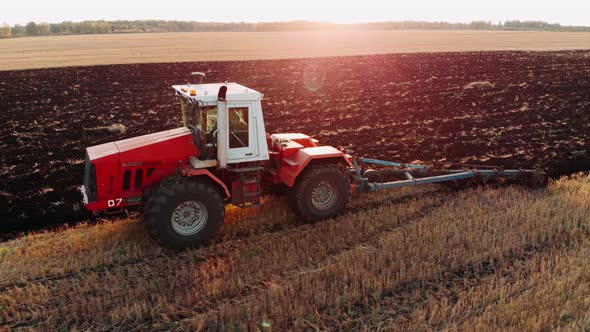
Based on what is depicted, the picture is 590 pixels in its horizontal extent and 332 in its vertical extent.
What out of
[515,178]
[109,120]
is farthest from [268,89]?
[515,178]

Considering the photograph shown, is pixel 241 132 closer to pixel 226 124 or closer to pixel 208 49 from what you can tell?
pixel 226 124

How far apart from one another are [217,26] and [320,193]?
138 m

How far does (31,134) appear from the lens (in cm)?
1568

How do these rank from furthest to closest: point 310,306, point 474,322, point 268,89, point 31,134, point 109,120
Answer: point 268,89
point 109,120
point 31,134
point 310,306
point 474,322

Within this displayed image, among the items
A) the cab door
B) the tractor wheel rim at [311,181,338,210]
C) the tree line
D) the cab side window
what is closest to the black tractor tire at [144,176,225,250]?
the cab door

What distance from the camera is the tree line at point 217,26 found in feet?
390

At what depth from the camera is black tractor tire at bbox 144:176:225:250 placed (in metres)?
7.09

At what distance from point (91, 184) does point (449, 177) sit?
21.4ft

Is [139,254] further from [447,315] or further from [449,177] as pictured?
[449,177]

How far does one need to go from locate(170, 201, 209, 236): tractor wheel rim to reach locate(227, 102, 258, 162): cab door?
2.96 feet

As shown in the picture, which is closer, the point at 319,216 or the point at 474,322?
the point at 474,322

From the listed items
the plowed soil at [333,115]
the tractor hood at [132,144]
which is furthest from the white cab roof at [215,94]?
the plowed soil at [333,115]

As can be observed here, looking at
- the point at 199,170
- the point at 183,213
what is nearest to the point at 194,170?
the point at 199,170

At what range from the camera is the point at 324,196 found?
870 cm
